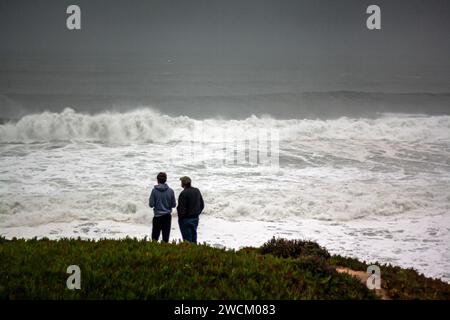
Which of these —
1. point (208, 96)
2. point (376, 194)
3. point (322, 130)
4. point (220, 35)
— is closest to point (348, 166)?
point (376, 194)

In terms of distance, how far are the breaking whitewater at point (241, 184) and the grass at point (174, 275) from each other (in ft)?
16.0

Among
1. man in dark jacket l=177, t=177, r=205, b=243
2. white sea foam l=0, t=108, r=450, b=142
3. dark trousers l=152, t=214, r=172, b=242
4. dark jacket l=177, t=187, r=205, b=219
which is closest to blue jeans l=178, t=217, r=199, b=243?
man in dark jacket l=177, t=177, r=205, b=243

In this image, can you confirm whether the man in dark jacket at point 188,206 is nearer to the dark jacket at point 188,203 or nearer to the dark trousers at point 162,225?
the dark jacket at point 188,203

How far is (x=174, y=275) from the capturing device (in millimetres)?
6246

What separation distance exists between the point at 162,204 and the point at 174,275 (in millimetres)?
3345

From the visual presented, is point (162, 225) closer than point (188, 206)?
No

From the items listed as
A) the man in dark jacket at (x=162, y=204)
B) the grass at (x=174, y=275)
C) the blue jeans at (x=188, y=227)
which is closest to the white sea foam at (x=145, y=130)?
the man in dark jacket at (x=162, y=204)

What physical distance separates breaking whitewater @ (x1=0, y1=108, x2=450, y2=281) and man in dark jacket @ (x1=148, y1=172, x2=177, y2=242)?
329 cm

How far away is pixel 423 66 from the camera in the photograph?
81312 millimetres

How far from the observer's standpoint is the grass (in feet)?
18.7

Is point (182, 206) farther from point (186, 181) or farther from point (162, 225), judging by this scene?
point (162, 225)

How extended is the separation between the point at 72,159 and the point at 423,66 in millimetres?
74566

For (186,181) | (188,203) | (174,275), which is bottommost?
(174,275)

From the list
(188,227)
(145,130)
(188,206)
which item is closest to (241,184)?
(188,227)
